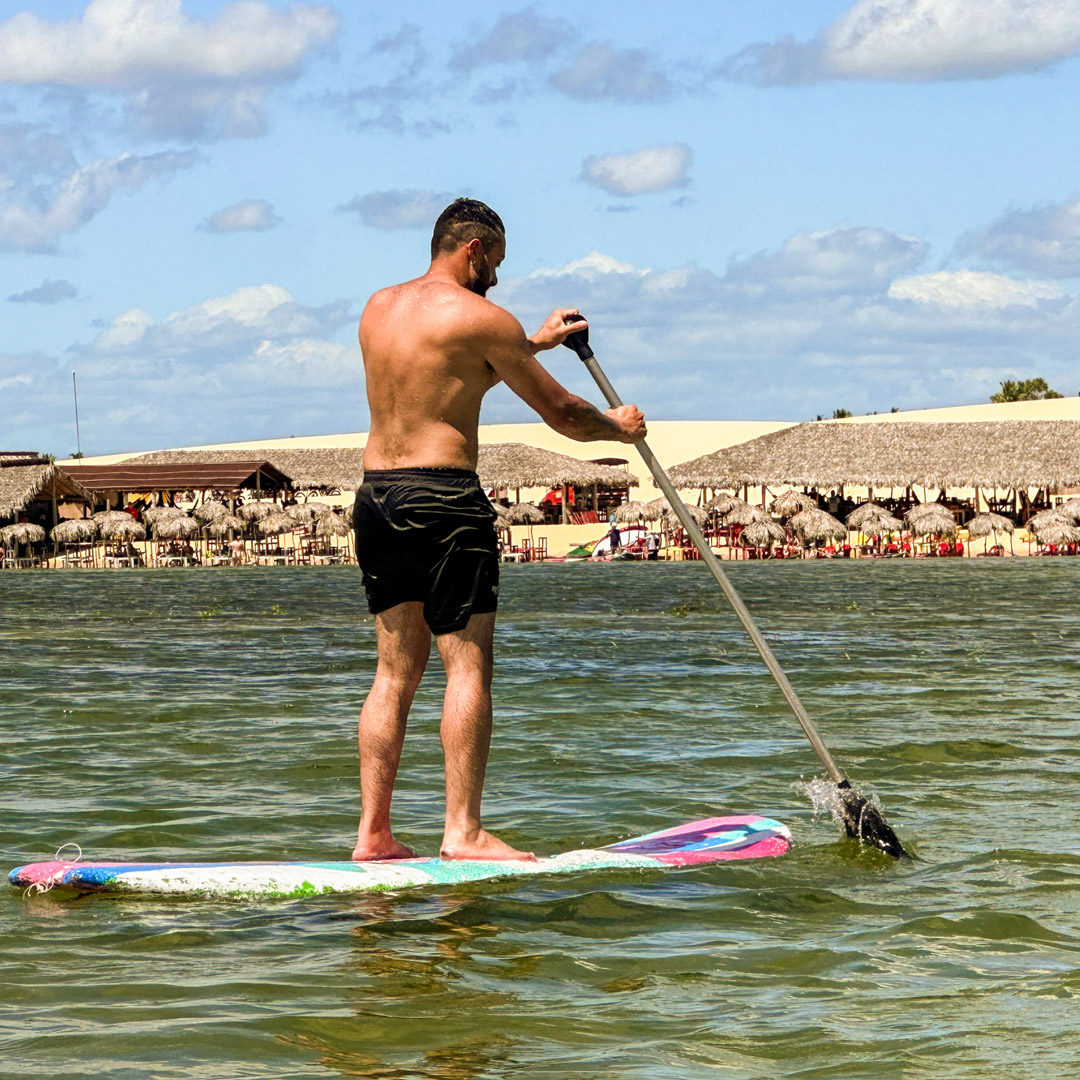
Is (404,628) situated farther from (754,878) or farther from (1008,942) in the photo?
(1008,942)

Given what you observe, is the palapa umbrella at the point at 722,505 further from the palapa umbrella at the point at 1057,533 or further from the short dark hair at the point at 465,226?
the short dark hair at the point at 465,226

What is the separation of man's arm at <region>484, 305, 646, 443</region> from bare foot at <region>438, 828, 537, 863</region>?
119cm

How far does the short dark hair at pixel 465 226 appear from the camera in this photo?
493cm

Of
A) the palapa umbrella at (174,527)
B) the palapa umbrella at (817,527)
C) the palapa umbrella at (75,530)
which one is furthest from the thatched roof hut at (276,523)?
the palapa umbrella at (817,527)

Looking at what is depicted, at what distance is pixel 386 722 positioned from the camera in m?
4.89

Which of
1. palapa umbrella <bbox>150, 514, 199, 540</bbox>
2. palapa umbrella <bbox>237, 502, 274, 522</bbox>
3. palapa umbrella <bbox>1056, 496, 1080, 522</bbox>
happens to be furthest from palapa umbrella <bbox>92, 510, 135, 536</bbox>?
palapa umbrella <bbox>1056, 496, 1080, 522</bbox>

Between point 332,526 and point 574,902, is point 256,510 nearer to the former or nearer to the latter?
point 332,526

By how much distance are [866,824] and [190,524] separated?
148ft

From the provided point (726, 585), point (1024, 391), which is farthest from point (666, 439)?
point (726, 585)

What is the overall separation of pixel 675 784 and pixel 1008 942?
2698 mm

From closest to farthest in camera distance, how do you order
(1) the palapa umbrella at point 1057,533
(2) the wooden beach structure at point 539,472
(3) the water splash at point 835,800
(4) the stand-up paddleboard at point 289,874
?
(4) the stand-up paddleboard at point 289,874 → (3) the water splash at point 835,800 → (1) the palapa umbrella at point 1057,533 → (2) the wooden beach structure at point 539,472

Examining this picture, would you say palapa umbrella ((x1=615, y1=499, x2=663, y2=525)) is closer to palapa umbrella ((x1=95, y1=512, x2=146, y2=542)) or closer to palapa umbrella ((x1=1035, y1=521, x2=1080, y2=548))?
palapa umbrella ((x1=1035, y1=521, x2=1080, y2=548))

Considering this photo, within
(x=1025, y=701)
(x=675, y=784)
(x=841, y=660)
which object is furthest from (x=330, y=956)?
(x=841, y=660)

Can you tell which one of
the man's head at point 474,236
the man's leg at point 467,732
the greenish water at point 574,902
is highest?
the man's head at point 474,236
